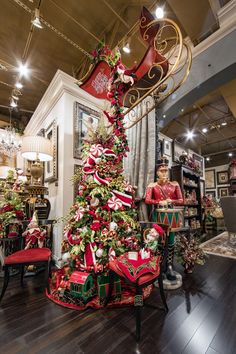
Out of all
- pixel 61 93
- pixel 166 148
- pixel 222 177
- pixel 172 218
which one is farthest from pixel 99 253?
pixel 222 177

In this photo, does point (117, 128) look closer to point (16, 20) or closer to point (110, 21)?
point (110, 21)

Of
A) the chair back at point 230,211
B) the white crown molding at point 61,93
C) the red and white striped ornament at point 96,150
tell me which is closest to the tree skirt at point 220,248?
the chair back at point 230,211

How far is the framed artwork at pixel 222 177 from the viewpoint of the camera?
8.21m

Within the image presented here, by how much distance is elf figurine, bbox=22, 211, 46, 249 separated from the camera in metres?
2.19

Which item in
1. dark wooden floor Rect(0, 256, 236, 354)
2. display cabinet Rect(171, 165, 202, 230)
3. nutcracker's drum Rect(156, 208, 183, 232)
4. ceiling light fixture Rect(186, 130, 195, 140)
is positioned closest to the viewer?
dark wooden floor Rect(0, 256, 236, 354)

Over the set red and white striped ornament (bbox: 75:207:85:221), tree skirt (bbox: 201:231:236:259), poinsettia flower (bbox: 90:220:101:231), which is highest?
red and white striped ornament (bbox: 75:207:85:221)

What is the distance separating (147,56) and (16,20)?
2291mm

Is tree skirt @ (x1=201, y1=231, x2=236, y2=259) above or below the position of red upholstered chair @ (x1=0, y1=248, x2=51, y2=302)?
below

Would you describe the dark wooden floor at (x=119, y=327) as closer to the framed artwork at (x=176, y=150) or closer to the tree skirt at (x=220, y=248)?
the tree skirt at (x=220, y=248)

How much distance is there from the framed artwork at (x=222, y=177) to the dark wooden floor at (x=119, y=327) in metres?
7.70

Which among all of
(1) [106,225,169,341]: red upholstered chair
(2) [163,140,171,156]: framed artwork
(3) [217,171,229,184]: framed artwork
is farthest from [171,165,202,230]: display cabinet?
(3) [217,171,229,184]: framed artwork

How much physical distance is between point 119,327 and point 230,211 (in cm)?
392

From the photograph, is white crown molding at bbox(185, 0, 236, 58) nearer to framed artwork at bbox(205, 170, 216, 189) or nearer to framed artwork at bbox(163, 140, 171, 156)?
framed artwork at bbox(163, 140, 171, 156)

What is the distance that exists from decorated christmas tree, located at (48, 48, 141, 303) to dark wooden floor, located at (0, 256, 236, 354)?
0.78 feet
